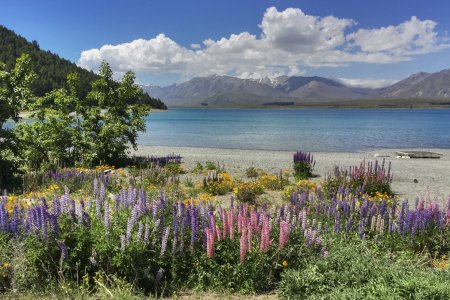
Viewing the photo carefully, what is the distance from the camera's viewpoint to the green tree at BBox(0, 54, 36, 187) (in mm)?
15227

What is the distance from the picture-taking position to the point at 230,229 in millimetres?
6109

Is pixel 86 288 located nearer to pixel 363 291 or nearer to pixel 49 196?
pixel 363 291

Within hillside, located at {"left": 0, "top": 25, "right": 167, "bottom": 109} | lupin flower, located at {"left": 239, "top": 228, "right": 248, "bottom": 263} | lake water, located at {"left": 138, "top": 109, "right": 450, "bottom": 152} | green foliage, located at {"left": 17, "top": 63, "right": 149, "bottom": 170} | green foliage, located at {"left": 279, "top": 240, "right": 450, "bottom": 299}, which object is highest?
hillside, located at {"left": 0, "top": 25, "right": 167, "bottom": 109}

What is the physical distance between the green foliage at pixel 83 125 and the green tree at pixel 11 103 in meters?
1.37

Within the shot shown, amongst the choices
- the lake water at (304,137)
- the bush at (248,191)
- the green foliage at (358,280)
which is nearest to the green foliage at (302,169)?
the bush at (248,191)

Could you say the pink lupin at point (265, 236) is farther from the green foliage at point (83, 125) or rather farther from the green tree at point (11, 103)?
the green foliage at point (83, 125)

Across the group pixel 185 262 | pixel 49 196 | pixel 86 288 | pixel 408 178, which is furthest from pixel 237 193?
pixel 408 178

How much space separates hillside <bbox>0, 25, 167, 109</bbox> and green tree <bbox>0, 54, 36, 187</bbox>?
5052 inches

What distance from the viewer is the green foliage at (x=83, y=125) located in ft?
61.9

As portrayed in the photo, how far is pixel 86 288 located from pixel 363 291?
388 cm

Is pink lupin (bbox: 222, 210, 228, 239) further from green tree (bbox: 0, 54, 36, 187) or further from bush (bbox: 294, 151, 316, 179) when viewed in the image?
bush (bbox: 294, 151, 316, 179)

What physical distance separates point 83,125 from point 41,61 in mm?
171920

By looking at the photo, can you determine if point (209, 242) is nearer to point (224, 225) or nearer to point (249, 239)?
point (224, 225)

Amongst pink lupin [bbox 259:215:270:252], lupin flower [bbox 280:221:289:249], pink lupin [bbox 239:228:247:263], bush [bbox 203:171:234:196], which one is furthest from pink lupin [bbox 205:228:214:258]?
bush [bbox 203:171:234:196]
